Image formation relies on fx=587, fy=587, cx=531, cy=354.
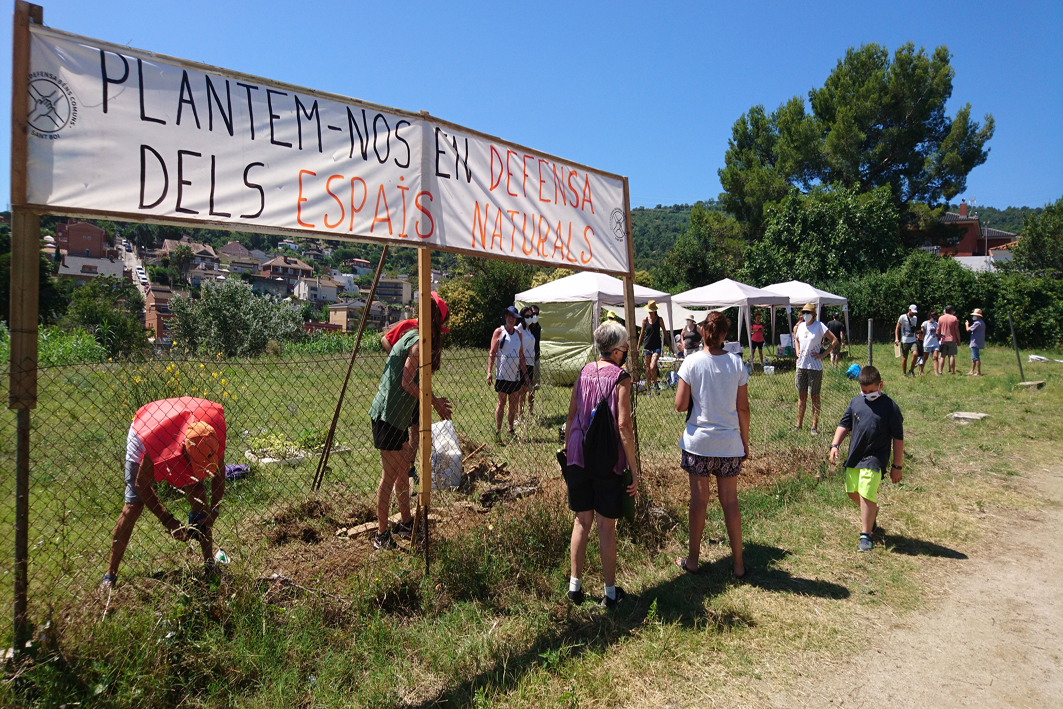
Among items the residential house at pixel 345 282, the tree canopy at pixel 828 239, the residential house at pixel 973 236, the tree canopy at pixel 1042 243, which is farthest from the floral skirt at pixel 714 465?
the residential house at pixel 345 282

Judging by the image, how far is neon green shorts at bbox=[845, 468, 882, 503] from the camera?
448 cm

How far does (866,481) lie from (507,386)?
4.41 meters

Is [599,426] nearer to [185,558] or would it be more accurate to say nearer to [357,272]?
[185,558]

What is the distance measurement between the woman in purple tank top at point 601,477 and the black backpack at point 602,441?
3 cm

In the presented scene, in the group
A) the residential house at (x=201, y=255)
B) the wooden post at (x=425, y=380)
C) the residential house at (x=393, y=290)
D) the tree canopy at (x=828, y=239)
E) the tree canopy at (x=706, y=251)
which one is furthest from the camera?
the residential house at (x=201, y=255)

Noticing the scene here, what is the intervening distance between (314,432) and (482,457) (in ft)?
6.78

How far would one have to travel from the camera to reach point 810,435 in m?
7.81

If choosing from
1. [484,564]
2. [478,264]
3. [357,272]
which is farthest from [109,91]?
[357,272]

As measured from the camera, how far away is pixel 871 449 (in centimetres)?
455

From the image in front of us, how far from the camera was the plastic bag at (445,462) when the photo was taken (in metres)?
5.32

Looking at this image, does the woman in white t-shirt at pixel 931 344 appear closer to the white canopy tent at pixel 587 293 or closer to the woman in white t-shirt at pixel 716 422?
the white canopy tent at pixel 587 293

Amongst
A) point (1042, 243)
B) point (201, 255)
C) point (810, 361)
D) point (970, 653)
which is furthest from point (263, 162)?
point (201, 255)

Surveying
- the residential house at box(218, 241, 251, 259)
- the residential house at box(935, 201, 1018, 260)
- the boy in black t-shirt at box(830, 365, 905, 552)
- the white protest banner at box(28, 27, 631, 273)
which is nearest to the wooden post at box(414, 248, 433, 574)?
the white protest banner at box(28, 27, 631, 273)

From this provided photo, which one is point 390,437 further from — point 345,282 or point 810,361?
point 345,282
